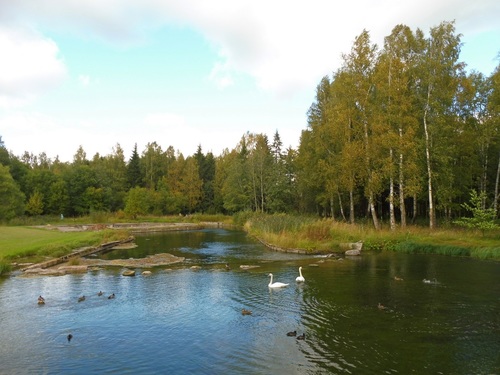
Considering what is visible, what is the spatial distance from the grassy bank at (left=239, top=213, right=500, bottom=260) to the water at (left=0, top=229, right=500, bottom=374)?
5086mm

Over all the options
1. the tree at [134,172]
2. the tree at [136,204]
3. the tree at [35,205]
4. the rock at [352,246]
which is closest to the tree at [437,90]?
the rock at [352,246]

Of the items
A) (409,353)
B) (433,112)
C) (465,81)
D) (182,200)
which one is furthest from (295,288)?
(182,200)

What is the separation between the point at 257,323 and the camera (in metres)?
16.0

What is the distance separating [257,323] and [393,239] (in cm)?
2436

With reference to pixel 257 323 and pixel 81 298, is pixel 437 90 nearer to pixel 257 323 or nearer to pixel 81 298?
pixel 257 323

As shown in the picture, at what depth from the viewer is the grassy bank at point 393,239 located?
31.6 meters

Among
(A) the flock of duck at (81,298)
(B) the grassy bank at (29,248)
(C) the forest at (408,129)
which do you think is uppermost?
(C) the forest at (408,129)

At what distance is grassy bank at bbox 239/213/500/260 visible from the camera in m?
31.6

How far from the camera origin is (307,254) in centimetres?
3525

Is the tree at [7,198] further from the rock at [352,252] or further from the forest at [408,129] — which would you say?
the rock at [352,252]

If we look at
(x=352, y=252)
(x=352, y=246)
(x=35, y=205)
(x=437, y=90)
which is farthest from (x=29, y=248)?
(x=35, y=205)

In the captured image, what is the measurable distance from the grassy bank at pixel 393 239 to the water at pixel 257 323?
5086 mm

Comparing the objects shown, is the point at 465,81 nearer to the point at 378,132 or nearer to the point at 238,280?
the point at 378,132

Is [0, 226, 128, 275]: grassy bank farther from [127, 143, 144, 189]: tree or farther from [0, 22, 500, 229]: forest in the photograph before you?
[127, 143, 144, 189]: tree
